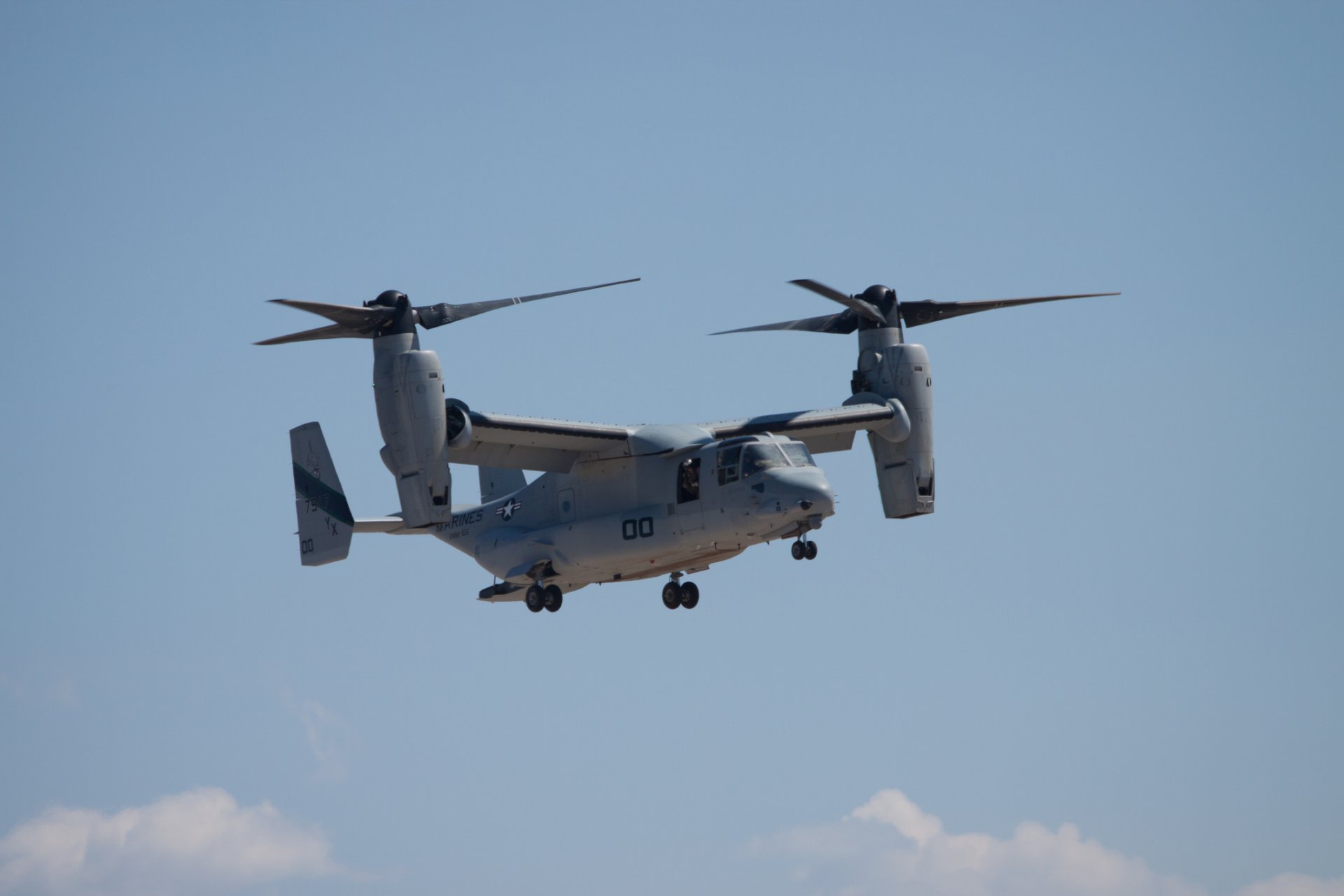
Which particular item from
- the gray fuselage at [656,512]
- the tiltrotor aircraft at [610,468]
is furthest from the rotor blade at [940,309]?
the gray fuselage at [656,512]

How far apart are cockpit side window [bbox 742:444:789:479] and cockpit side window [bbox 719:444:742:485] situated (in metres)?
0.13

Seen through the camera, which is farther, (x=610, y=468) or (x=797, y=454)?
(x=610, y=468)

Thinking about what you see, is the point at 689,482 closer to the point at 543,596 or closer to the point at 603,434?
the point at 603,434

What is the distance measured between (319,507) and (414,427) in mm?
5627

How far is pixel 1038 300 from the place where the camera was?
3769 cm

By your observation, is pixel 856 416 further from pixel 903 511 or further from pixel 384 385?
pixel 384 385

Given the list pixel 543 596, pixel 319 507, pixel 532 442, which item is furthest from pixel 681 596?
pixel 319 507

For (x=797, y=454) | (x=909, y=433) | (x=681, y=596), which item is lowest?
(x=681, y=596)

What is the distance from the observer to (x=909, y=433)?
1444 inches

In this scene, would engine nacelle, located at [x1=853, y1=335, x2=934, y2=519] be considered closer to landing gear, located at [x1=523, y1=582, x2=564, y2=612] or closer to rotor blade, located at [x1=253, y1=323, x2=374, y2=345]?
landing gear, located at [x1=523, y1=582, x2=564, y2=612]

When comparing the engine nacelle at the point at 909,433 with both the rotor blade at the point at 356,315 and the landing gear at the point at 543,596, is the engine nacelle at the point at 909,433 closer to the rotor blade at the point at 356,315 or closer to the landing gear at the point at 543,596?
the landing gear at the point at 543,596

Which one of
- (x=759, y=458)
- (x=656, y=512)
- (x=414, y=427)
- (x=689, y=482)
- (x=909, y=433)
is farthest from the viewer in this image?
(x=909, y=433)

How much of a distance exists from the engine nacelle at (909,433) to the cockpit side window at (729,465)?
4.46 meters

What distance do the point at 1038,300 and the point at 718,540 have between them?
899cm
